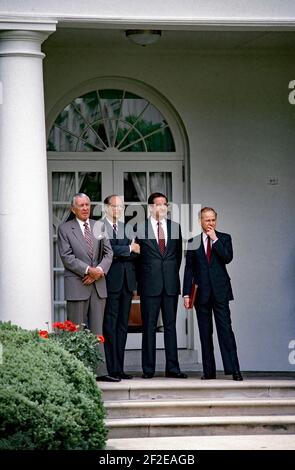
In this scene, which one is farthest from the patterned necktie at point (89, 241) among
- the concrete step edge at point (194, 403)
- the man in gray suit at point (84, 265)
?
the concrete step edge at point (194, 403)

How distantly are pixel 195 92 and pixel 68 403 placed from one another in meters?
6.34

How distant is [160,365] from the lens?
49.1 feet

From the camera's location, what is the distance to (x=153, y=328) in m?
13.3

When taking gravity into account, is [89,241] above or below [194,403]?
above

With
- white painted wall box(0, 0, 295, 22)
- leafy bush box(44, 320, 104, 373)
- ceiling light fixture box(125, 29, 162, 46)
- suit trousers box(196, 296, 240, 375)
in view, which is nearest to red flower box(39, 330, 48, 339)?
leafy bush box(44, 320, 104, 373)

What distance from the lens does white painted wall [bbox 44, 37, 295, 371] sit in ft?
50.1

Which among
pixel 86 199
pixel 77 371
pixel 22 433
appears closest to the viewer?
pixel 22 433

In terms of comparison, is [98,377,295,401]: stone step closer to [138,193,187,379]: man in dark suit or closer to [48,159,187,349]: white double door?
[138,193,187,379]: man in dark suit

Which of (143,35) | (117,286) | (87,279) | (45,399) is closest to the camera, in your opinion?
(45,399)

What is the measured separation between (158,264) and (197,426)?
2.30 m

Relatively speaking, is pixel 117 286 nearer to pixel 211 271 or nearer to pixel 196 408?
pixel 211 271

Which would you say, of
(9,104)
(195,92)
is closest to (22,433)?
(9,104)

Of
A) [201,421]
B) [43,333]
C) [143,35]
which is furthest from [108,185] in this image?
[201,421]

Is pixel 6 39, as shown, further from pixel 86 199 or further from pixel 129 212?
pixel 129 212
